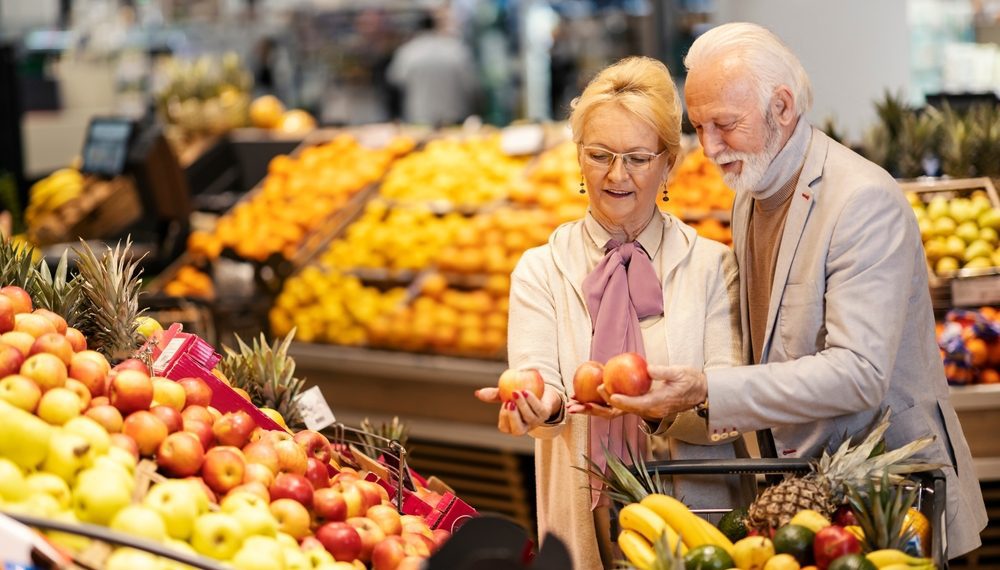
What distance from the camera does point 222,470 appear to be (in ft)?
7.73

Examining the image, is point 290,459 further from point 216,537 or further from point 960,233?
point 960,233

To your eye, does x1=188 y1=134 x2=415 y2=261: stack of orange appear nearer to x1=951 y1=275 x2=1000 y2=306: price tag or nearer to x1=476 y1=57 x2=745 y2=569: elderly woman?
x1=951 y1=275 x2=1000 y2=306: price tag

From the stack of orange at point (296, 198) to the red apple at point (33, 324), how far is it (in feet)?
11.0

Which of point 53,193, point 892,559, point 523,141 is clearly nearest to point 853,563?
point 892,559

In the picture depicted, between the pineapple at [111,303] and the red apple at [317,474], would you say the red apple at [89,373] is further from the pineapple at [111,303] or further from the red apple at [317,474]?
the red apple at [317,474]

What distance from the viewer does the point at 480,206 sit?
5984mm

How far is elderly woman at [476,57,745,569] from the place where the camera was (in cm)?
270

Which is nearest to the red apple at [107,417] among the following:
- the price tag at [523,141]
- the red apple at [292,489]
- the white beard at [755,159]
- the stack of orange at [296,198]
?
the red apple at [292,489]

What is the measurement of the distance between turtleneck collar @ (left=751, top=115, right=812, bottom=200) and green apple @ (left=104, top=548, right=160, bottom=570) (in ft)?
4.95

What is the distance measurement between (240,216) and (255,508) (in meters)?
4.48

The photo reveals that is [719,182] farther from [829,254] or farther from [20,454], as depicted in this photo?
[20,454]

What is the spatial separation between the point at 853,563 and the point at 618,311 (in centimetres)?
84

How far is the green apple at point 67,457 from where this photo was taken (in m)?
2.12

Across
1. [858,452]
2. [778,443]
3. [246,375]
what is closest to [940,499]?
[858,452]
